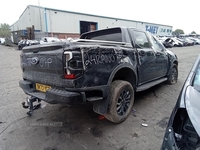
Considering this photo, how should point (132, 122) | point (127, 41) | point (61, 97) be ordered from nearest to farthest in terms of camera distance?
point (61, 97) → point (132, 122) → point (127, 41)

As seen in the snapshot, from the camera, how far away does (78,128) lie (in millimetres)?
2777

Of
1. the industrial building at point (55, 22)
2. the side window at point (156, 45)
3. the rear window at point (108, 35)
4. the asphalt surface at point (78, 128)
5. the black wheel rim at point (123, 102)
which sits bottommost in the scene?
the asphalt surface at point (78, 128)

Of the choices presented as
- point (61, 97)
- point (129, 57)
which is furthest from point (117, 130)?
point (129, 57)

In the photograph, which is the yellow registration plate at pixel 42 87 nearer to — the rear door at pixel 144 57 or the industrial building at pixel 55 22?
the rear door at pixel 144 57

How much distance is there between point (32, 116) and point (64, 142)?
126cm

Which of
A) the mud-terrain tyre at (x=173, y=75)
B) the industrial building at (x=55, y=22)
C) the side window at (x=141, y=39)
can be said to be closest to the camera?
the side window at (x=141, y=39)

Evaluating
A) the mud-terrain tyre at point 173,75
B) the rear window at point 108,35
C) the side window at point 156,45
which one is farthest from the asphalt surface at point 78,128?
the rear window at point 108,35

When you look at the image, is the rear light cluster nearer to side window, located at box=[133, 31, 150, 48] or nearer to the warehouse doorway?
side window, located at box=[133, 31, 150, 48]

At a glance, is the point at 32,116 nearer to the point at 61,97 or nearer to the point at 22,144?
the point at 22,144

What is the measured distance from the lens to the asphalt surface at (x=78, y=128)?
234cm

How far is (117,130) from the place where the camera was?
2.71m

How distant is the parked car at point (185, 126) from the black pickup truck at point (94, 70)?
1197 millimetres

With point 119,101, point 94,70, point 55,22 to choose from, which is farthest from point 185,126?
point 55,22

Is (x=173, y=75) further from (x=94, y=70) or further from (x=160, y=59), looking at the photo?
(x=94, y=70)
